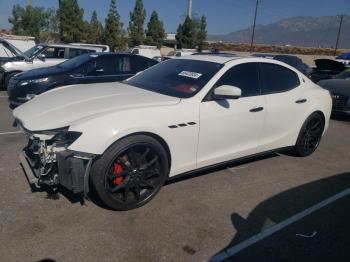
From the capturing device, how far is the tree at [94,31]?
1341 inches

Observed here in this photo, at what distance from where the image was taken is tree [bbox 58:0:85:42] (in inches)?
1266

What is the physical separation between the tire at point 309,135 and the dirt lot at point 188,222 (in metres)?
0.77

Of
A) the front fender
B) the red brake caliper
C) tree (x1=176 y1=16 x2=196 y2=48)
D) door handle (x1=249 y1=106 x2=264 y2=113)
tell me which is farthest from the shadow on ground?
tree (x1=176 y1=16 x2=196 y2=48)

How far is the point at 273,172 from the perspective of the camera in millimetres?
5027

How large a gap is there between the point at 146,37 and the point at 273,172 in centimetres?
3558

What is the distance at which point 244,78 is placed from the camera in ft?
14.9

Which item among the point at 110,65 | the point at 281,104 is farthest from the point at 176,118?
the point at 110,65

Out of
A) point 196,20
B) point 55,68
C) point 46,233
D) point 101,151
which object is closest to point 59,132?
point 101,151

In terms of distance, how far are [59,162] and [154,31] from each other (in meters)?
36.6

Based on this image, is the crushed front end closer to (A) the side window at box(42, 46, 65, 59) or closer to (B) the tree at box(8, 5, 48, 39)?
(A) the side window at box(42, 46, 65, 59)

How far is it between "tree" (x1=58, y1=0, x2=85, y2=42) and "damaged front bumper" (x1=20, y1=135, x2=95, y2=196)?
31.5m

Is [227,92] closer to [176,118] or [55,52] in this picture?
[176,118]

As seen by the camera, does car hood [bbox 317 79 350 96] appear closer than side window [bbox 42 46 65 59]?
Yes

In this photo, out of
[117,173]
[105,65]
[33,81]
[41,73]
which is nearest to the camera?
[117,173]
